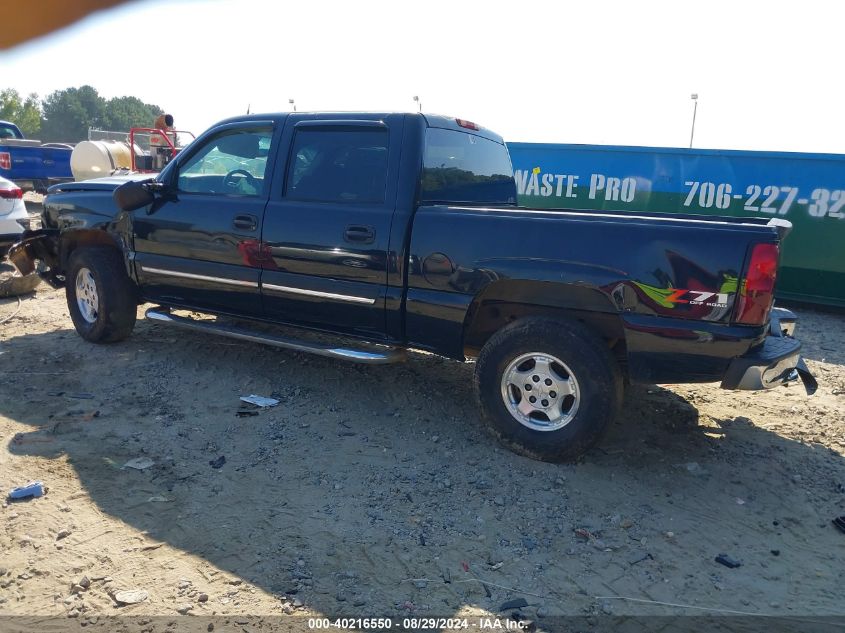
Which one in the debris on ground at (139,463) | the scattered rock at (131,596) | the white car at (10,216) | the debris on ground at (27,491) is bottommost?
the scattered rock at (131,596)

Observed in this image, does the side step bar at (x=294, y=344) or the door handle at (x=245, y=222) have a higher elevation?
the door handle at (x=245, y=222)

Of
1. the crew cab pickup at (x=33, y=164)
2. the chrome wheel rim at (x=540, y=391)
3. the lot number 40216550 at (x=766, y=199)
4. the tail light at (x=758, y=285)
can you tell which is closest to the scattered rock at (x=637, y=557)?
the chrome wheel rim at (x=540, y=391)

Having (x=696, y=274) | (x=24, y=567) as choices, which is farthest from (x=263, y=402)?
(x=696, y=274)

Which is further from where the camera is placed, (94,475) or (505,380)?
(505,380)

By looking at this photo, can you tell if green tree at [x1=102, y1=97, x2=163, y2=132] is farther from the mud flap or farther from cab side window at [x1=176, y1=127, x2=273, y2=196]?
the mud flap

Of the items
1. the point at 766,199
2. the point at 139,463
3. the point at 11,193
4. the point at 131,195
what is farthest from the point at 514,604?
the point at 11,193

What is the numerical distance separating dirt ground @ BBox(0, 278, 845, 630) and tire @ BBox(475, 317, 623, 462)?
173mm

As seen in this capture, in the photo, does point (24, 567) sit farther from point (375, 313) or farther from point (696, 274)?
point (696, 274)

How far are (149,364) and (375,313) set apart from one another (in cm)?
225

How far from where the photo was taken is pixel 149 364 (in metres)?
5.53

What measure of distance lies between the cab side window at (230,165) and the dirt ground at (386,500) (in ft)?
4.78

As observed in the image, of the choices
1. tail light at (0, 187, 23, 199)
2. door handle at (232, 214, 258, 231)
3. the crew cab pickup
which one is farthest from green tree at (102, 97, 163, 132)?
door handle at (232, 214, 258, 231)

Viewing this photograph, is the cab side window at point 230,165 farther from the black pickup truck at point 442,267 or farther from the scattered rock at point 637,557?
the scattered rock at point 637,557

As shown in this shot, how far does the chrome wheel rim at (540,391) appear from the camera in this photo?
3.92 meters
